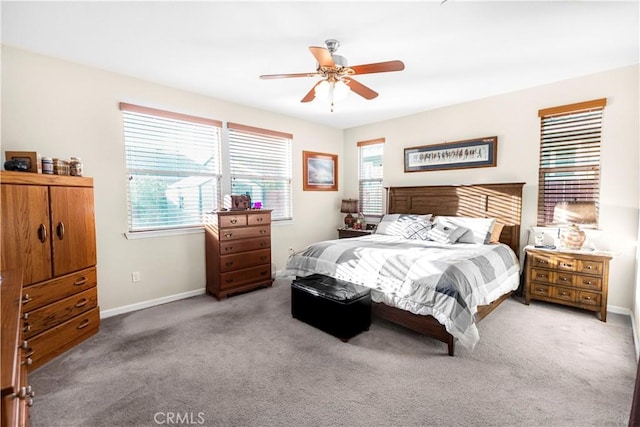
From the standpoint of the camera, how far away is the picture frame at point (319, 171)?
5270 mm

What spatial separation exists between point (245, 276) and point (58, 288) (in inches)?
76.9

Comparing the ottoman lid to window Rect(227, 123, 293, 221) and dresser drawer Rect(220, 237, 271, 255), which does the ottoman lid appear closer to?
dresser drawer Rect(220, 237, 271, 255)

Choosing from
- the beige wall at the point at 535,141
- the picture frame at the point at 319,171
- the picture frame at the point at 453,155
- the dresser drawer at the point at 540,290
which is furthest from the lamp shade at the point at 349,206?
the dresser drawer at the point at 540,290

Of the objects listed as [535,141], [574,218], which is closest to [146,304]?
[574,218]

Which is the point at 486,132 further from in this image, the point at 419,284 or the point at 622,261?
the point at 419,284

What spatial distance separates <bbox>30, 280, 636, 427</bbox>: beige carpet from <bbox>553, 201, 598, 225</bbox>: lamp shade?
104cm

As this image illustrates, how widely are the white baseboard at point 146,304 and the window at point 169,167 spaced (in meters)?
0.88

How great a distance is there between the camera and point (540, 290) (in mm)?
3396

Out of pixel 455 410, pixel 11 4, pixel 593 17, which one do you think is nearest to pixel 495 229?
pixel 593 17

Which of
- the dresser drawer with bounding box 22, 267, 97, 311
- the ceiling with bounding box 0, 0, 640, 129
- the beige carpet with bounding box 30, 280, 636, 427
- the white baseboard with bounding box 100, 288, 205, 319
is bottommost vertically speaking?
the beige carpet with bounding box 30, 280, 636, 427

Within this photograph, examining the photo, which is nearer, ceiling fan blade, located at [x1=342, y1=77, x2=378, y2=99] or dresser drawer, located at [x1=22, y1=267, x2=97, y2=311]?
dresser drawer, located at [x1=22, y1=267, x2=97, y2=311]

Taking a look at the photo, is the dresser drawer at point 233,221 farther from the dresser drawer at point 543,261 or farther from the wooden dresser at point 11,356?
the dresser drawer at point 543,261

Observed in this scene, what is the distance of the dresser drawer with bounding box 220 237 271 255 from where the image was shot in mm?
3815

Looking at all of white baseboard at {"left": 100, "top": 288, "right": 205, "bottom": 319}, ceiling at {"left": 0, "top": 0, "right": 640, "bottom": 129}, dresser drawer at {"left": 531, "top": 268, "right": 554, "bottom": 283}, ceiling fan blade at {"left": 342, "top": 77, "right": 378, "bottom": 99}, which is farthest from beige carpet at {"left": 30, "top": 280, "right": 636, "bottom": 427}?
ceiling at {"left": 0, "top": 0, "right": 640, "bottom": 129}
